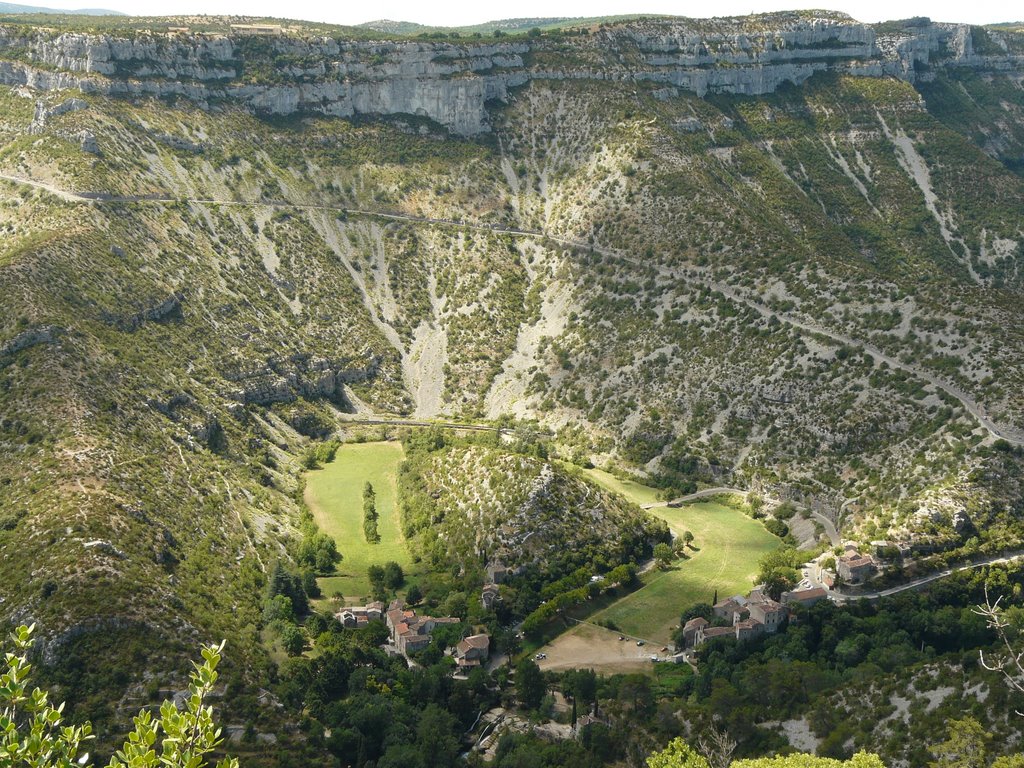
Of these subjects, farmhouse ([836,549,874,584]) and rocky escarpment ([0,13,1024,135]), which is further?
rocky escarpment ([0,13,1024,135])

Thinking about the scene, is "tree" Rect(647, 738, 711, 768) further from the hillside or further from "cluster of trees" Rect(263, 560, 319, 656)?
"cluster of trees" Rect(263, 560, 319, 656)

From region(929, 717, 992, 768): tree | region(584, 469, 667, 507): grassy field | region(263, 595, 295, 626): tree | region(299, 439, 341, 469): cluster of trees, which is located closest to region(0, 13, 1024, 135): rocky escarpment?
region(299, 439, 341, 469): cluster of trees

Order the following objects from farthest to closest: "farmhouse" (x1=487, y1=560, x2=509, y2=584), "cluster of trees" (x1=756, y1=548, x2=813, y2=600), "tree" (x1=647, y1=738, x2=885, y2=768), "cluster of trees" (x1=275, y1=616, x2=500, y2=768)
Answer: "farmhouse" (x1=487, y1=560, x2=509, y2=584)
"cluster of trees" (x1=756, y1=548, x2=813, y2=600)
"cluster of trees" (x1=275, y1=616, x2=500, y2=768)
"tree" (x1=647, y1=738, x2=885, y2=768)

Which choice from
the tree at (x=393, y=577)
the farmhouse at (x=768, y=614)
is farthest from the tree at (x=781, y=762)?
the tree at (x=393, y=577)

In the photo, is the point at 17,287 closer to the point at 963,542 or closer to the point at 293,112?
the point at 293,112

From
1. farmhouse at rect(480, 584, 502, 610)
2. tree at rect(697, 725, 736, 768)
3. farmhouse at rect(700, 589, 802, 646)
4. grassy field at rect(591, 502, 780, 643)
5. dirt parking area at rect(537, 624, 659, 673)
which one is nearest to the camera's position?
tree at rect(697, 725, 736, 768)

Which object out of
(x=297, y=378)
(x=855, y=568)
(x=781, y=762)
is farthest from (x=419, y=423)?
(x=781, y=762)

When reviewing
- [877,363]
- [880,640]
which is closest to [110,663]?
[880,640]

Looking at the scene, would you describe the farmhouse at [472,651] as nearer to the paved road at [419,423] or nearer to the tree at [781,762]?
the tree at [781,762]
